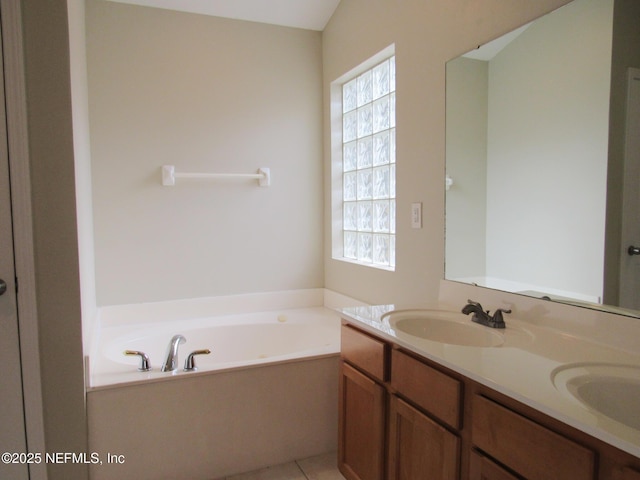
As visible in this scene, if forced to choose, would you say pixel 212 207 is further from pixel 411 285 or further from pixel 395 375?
pixel 395 375

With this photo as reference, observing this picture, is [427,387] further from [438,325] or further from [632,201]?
[632,201]

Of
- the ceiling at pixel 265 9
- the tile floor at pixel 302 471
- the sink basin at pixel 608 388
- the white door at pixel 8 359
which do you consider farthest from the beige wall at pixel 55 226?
the sink basin at pixel 608 388

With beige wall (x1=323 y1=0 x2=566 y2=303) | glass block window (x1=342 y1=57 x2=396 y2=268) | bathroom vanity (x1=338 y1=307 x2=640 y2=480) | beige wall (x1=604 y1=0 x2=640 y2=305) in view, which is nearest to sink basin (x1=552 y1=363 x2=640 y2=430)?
bathroom vanity (x1=338 y1=307 x2=640 y2=480)

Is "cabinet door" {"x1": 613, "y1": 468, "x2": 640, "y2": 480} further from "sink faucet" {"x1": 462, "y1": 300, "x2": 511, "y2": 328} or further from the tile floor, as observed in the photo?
the tile floor

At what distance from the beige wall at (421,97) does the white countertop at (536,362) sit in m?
0.55

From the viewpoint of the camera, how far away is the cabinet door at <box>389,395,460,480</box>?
45.8 inches

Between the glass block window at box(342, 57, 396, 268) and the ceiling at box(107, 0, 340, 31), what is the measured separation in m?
0.50

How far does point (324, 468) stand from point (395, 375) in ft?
2.82

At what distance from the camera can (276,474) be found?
1.94 meters

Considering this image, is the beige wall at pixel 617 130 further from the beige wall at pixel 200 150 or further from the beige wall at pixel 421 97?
the beige wall at pixel 200 150

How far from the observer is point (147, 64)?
2.56m

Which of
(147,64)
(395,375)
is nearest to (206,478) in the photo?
(395,375)

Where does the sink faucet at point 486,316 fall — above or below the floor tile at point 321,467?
above

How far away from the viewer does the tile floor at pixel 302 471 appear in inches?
75.3
